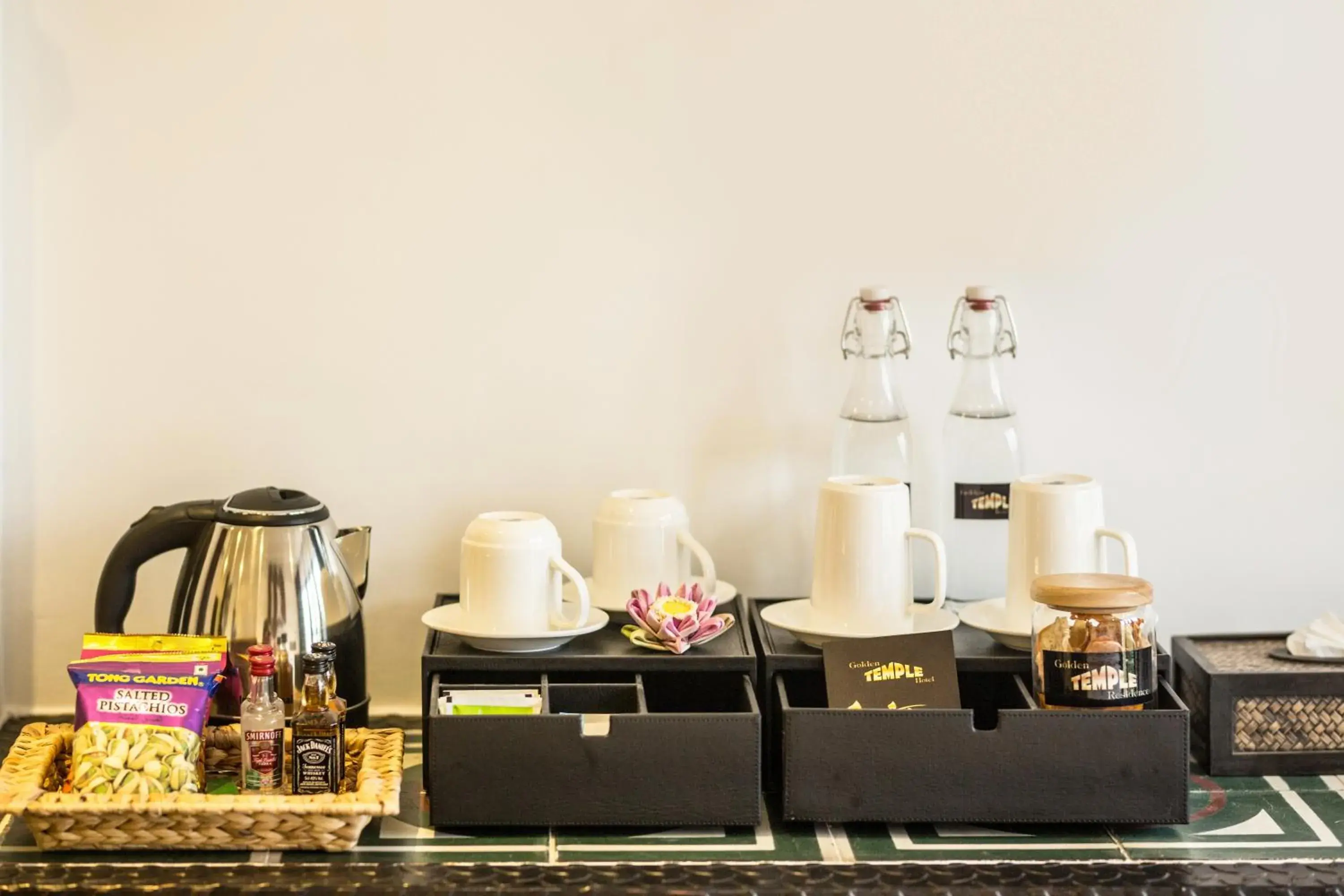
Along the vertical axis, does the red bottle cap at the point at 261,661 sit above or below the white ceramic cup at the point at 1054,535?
below

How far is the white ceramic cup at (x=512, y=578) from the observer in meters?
1.30

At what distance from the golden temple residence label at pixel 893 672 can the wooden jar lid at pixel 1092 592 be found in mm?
102

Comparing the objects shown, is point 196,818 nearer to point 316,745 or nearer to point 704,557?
point 316,745

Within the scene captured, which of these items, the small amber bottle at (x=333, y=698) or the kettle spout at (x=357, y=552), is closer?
the small amber bottle at (x=333, y=698)

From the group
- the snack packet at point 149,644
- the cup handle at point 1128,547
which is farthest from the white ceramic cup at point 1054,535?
the snack packet at point 149,644

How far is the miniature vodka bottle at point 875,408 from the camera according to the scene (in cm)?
148

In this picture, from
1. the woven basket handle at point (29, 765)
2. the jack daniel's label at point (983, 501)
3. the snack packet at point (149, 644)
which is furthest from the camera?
the jack daniel's label at point (983, 501)

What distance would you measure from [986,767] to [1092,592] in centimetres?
18

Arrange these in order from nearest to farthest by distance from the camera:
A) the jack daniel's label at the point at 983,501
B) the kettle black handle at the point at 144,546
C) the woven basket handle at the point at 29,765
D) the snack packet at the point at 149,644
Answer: the woven basket handle at the point at 29,765 → the snack packet at the point at 149,644 → the kettle black handle at the point at 144,546 → the jack daniel's label at the point at 983,501

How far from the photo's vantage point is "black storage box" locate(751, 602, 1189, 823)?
1198 millimetres

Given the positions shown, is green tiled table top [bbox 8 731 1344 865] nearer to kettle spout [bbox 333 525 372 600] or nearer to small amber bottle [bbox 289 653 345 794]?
small amber bottle [bbox 289 653 345 794]

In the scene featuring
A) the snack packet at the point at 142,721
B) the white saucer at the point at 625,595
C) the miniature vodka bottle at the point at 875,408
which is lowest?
the snack packet at the point at 142,721

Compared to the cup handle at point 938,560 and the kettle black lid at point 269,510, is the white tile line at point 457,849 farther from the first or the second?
the cup handle at point 938,560

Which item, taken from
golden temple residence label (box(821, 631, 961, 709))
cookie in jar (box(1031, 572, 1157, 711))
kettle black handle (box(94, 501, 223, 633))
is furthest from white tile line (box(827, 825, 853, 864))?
kettle black handle (box(94, 501, 223, 633))
